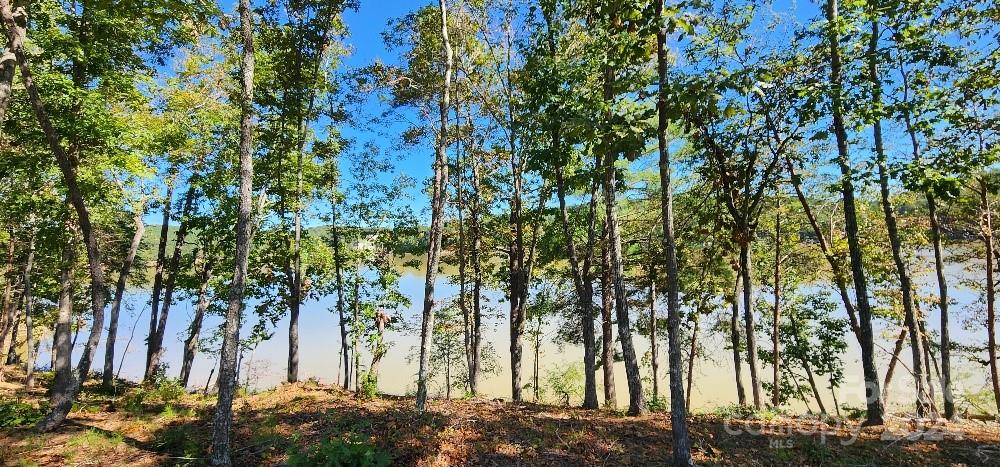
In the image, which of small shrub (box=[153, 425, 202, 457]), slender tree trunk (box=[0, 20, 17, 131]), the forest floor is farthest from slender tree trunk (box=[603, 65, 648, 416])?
slender tree trunk (box=[0, 20, 17, 131])

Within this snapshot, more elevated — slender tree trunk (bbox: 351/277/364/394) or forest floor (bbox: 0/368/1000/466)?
slender tree trunk (bbox: 351/277/364/394)

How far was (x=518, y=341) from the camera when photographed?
17641 mm

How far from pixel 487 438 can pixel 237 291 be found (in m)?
5.83

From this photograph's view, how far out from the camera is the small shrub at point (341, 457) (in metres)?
7.24

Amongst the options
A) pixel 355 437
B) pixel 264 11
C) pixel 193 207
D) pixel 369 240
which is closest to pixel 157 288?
pixel 193 207

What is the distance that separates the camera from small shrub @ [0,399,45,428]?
10.4 metres

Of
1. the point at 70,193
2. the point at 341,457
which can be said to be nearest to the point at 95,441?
the point at 70,193

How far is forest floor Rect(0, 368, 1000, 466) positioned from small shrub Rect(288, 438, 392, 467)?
0.10 metres

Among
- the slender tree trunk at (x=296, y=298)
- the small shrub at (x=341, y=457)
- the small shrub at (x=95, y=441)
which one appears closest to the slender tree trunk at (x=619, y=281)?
the small shrub at (x=341, y=457)

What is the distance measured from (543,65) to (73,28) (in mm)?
12543

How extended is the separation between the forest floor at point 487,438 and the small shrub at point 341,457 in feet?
0.32

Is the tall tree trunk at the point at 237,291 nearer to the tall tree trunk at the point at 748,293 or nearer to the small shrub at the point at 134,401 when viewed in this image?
the small shrub at the point at 134,401

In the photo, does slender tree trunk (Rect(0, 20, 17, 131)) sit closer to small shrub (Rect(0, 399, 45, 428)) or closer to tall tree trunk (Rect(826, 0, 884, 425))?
small shrub (Rect(0, 399, 45, 428))

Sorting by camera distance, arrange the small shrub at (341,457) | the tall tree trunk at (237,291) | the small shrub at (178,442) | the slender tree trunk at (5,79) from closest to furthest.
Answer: the small shrub at (341,457)
the slender tree trunk at (5,79)
the tall tree trunk at (237,291)
the small shrub at (178,442)
